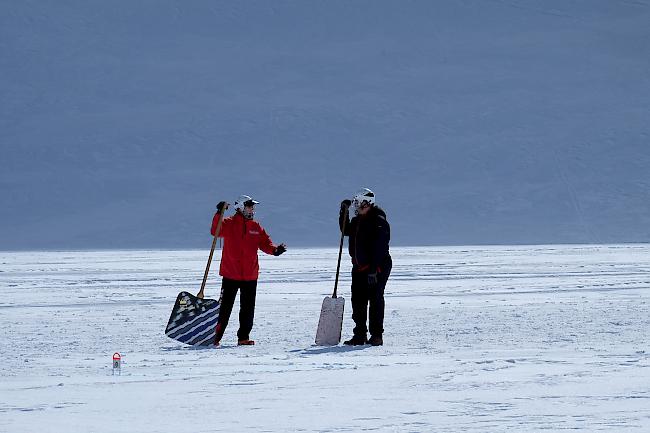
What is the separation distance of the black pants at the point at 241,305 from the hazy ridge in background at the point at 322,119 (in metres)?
40.4

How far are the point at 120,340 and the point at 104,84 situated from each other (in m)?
64.7

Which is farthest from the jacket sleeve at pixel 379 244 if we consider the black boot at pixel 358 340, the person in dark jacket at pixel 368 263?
the black boot at pixel 358 340

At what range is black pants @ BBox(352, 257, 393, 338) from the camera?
1091cm

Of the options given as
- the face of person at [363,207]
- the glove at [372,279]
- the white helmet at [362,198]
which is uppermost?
the white helmet at [362,198]

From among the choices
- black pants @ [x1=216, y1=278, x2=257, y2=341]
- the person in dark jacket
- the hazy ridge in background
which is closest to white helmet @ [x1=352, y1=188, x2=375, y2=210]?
the person in dark jacket

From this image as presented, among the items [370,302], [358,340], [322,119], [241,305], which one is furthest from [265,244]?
[322,119]

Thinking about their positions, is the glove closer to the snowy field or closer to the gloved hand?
the snowy field

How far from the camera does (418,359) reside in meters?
9.58

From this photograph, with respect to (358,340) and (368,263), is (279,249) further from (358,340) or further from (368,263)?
(358,340)

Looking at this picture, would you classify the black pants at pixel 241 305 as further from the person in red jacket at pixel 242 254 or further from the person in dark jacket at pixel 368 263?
the person in dark jacket at pixel 368 263

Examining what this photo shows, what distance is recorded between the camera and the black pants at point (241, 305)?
35.4ft

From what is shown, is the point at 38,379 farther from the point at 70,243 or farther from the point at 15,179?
the point at 15,179

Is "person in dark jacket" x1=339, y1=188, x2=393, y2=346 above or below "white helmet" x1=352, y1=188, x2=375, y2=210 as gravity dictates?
below

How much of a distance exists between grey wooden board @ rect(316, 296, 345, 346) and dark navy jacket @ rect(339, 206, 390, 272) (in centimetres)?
34
